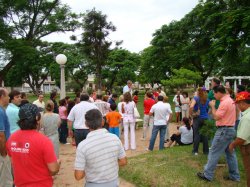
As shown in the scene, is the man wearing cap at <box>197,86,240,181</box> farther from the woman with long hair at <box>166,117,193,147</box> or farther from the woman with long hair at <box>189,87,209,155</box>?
the woman with long hair at <box>166,117,193,147</box>

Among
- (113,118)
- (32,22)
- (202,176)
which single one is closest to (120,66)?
(32,22)

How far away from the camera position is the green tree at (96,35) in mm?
42438

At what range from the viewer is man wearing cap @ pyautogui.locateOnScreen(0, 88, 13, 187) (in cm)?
430

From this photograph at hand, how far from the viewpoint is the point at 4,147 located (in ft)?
14.1

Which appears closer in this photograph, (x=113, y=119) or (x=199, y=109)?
(x=199, y=109)

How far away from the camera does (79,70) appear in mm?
55062

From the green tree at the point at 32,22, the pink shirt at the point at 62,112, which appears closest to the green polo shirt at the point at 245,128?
the pink shirt at the point at 62,112

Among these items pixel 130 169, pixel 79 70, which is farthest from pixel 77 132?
pixel 79 70

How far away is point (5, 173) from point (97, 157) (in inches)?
81.4

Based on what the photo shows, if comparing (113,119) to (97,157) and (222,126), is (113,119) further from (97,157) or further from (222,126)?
(97,157)

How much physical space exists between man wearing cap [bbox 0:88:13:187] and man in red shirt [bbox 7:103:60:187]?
103 cm

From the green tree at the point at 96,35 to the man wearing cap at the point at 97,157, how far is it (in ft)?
129

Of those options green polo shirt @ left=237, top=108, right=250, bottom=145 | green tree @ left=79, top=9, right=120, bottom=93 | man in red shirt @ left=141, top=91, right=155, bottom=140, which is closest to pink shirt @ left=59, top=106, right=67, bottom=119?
man in red shirt @ left=141, top=91, right=155, bottom=140

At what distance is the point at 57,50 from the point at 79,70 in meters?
26.5
